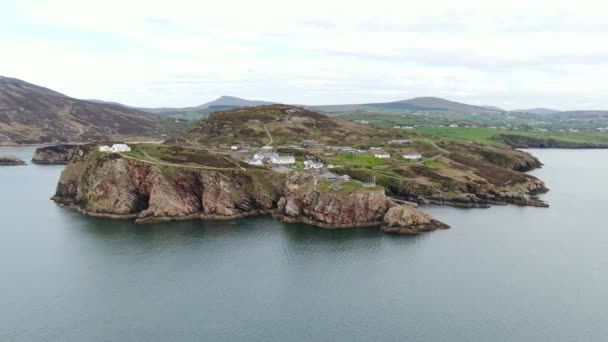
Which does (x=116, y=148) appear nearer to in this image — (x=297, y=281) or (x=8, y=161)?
(x=297, y=281)

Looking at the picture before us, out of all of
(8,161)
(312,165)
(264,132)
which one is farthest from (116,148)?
(8,161)

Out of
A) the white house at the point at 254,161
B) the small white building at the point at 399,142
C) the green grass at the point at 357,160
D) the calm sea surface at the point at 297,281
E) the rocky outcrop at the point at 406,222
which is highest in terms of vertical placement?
the small white building at the point at 399,142

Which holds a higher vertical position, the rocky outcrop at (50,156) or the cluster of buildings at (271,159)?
the cluster of buildings at (271,159)

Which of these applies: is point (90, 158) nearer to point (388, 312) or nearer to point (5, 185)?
point (5, 185)

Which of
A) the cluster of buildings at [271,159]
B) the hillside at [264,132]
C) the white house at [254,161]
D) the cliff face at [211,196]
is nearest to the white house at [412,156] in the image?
the hillside at [264,132]

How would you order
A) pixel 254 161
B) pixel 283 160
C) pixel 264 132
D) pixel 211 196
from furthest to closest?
pixel 264 132 < pixel 283 160 < pixel 254 161 < pixel 211 196

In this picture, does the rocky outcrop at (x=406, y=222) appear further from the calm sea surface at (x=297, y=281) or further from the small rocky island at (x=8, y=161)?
the small rocky island at (x=8, y=161)

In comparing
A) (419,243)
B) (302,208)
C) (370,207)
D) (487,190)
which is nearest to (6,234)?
(302,208)
